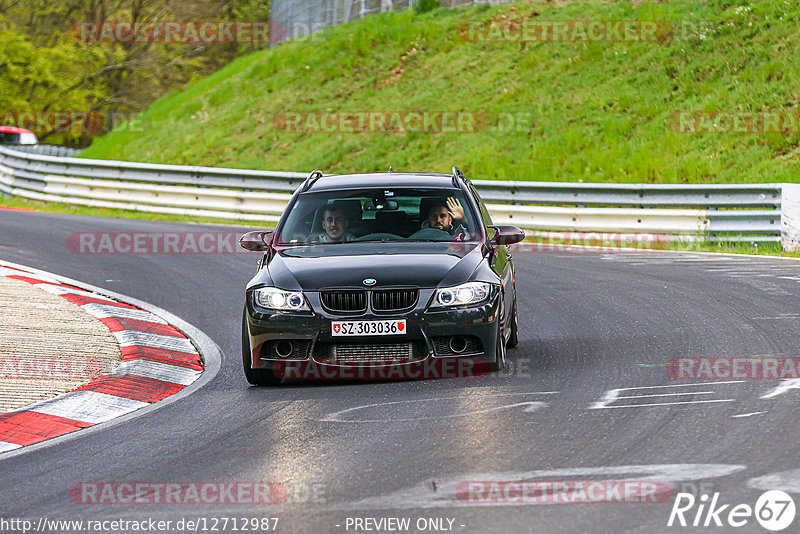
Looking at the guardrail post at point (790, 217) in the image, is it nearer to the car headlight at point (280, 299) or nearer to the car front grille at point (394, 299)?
the car front grille at point (394, 299)

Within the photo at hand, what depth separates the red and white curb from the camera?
24.8ft

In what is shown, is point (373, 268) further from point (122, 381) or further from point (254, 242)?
point (122, 381)

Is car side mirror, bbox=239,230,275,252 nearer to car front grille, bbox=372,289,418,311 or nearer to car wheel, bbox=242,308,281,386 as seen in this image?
car wheel, bbox=242,308,281,386

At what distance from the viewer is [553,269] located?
52.9 feet

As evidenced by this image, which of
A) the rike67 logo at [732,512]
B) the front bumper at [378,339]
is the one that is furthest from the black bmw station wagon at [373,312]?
the rike67 logo at [732,512]

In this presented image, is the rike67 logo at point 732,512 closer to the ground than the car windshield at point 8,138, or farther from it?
closer to the ground

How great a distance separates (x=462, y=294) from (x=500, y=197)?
14.0m

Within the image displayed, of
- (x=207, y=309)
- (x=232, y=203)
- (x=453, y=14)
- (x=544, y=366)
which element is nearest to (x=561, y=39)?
(x=453, y=14)

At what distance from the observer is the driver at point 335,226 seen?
9.67 meters

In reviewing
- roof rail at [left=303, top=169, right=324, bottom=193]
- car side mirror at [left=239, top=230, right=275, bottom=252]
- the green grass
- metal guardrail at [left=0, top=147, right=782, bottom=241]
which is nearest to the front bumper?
car side mirror at [left=239, top=230, right=275, bottom=252]

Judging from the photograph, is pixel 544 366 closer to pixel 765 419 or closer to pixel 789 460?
pixel 765 419

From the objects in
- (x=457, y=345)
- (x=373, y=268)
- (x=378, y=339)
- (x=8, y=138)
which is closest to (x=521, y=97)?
(x=8, y=138)

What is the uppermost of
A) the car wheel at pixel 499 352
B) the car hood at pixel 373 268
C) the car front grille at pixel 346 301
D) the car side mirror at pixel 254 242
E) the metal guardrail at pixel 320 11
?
the metal guardrail at pixel 320 11

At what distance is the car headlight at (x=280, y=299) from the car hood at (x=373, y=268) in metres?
0.06
